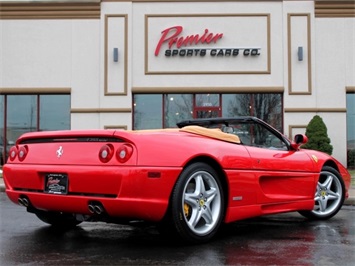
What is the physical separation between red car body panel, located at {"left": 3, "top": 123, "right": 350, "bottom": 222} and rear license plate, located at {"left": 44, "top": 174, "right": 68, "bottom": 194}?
41mm

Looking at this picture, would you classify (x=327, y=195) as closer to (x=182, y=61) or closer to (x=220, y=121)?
(x=220, y=121)

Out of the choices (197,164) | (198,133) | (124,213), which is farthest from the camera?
(198,133)

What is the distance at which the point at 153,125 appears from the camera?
16.0 m

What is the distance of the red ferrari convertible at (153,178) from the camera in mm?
3686

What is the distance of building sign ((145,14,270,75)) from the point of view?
1559 centimetres

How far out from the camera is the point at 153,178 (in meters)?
3.69

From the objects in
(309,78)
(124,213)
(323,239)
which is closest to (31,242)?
(124,213)

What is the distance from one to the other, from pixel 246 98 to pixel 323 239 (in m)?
11.7

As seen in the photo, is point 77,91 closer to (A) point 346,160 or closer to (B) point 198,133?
(A) point 346,160

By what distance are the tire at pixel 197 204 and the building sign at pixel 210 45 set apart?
11.7 m

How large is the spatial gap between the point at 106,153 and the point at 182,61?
1218 cm

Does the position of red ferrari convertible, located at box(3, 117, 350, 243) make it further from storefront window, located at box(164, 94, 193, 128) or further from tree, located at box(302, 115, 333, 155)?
storefront window, located at box(164, 94, 193, 128)

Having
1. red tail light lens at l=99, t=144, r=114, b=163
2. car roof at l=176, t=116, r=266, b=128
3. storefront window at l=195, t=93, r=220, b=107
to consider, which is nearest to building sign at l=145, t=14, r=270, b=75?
storefront window at l=195, t=93, r=220, b=107

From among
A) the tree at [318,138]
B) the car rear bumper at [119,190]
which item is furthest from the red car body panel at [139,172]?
the tree at [318,138]
